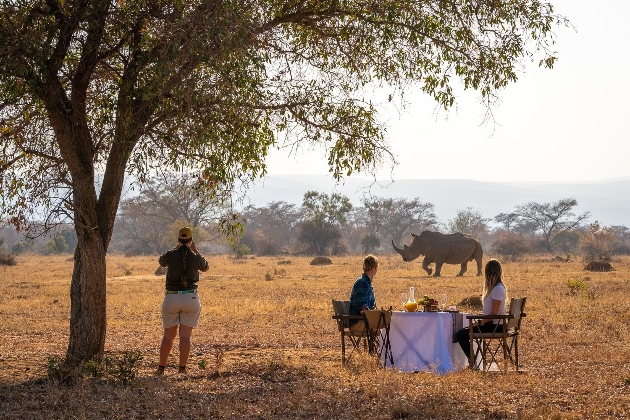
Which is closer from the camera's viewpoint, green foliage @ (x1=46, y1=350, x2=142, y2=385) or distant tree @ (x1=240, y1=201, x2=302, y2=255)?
green foliage @ (x1=46, y1=350, x2=142, y2=385)

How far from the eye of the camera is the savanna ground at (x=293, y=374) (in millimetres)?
8484

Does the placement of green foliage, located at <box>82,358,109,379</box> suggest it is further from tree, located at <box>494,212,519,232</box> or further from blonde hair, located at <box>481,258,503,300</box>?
tree, located at <box>494,212,519,232</box>

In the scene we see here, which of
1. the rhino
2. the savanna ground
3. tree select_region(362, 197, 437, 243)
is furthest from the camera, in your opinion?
tree select_region(362, 197, 437, 243)

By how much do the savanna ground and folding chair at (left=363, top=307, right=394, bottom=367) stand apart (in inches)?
9.5

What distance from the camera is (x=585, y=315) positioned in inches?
Answer: 690

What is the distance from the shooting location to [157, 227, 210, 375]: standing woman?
34.2 ft

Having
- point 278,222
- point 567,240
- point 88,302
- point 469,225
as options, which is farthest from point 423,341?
point 278,222

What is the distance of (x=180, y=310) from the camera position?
412 inches

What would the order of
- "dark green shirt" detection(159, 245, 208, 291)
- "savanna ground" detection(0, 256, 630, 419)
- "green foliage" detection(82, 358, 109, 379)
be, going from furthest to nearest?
"dark green shirt" detection(159, 245, 208, 291) < "green foliage" detection(82, 358, 109, 379) < "savanna ground" detection(0, 256, 630, 419)

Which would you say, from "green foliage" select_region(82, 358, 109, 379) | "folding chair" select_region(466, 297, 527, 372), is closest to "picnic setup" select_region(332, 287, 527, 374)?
"folding chair" select_region(466, 297, 527, 372)

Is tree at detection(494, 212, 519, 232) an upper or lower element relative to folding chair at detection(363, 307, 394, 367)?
upper

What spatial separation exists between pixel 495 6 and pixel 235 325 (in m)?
8.10

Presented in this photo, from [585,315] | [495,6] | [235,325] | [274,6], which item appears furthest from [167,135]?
[585,315]

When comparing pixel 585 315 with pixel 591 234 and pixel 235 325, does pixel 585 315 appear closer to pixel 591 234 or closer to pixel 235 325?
pixel 235 325
